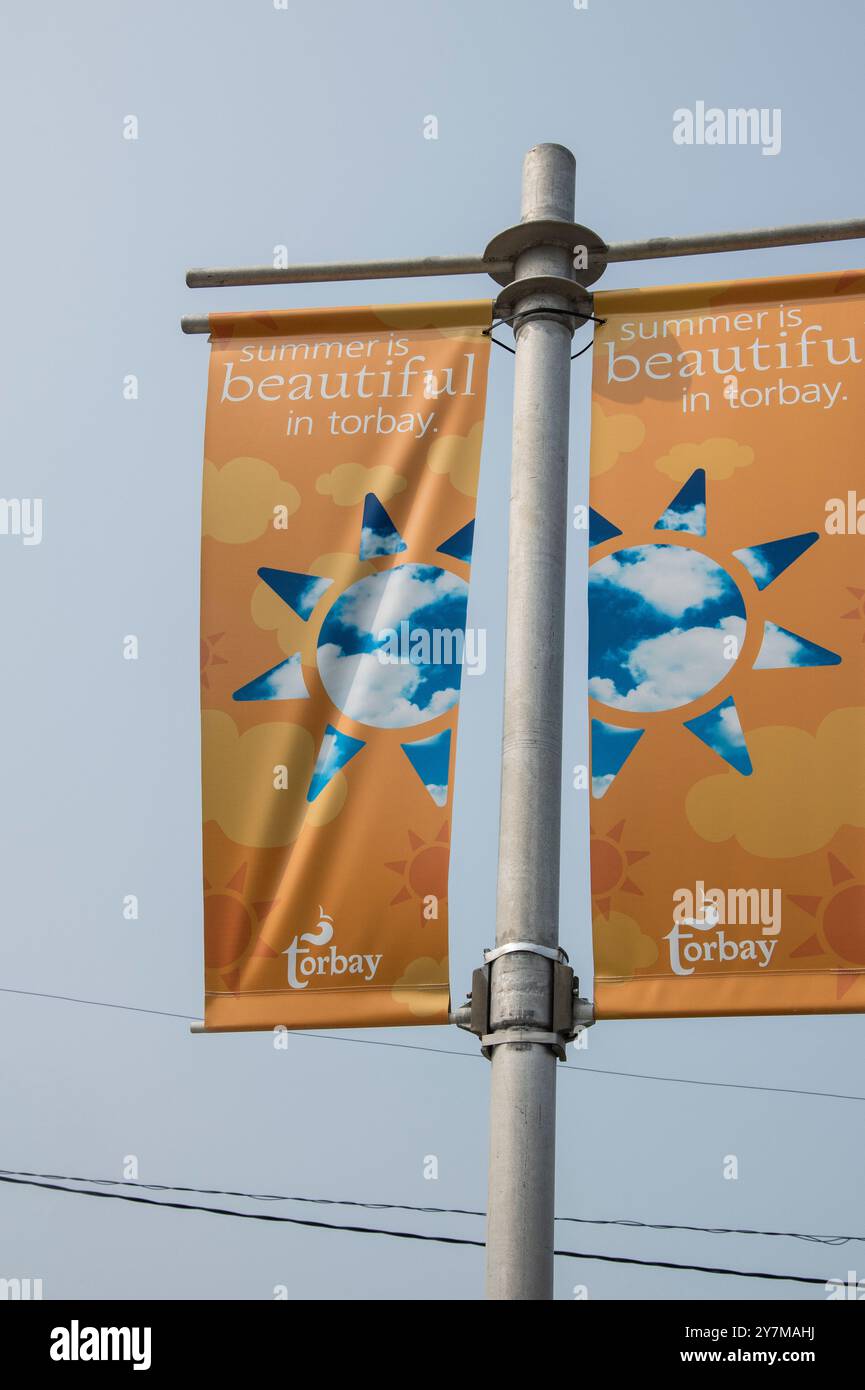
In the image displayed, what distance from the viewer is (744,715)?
21.9 ft

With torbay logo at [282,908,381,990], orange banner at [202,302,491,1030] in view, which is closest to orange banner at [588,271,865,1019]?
orange banner at [202,302,491,1030]

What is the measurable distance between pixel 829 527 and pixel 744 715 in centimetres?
89

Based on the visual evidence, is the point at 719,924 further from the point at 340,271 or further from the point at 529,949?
the point at 340,271

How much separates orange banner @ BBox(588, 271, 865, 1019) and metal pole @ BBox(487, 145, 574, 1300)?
0.74ft

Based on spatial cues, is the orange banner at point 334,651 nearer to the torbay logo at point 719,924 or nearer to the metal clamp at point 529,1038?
the metal clamp at point 529,1038

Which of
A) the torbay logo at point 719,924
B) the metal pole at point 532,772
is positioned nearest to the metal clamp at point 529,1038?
the metal pole at point 532,772

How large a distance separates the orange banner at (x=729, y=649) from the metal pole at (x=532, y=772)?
0.74ft

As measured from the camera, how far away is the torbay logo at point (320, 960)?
657 cm

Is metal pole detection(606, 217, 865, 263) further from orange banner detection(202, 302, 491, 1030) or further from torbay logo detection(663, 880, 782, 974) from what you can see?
torbay logo detection(663, 880, 782, 974)

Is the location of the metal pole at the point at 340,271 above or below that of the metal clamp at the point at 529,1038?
above

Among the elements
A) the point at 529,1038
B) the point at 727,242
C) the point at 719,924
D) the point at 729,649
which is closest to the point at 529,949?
the point at 529,1038

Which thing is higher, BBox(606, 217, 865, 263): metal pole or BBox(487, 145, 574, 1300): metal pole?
BBox(606, 217, 865, 263): metal pole

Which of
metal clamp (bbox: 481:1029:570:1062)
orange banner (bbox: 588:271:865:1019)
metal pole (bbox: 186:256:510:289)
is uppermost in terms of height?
metal pole (bbox: 186:256:510:289)

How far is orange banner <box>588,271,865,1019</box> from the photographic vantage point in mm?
6332
